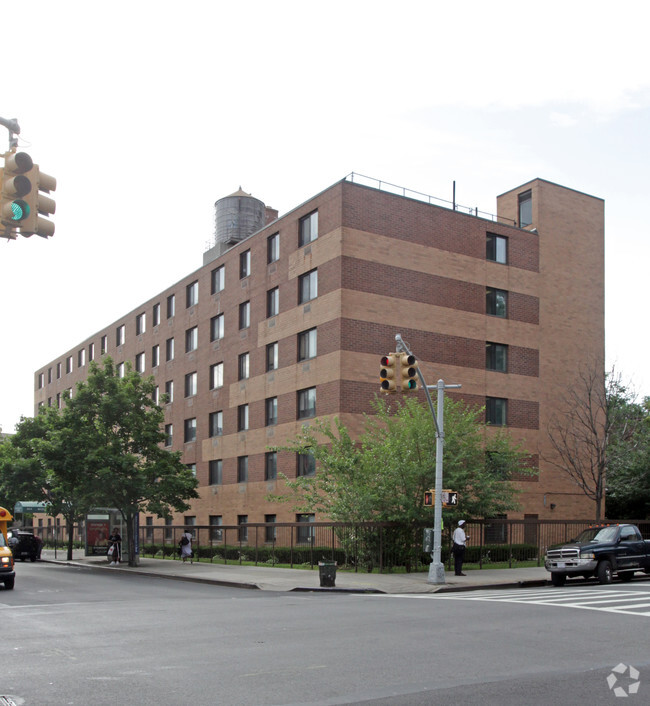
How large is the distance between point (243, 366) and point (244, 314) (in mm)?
2920

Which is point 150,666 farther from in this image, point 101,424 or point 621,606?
point 101,424

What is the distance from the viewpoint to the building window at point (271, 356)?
42.0 m

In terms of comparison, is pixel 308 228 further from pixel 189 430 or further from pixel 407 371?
pixel 407 371

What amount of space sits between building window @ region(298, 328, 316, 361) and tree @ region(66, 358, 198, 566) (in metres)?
7.32

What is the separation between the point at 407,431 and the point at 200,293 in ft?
80.4

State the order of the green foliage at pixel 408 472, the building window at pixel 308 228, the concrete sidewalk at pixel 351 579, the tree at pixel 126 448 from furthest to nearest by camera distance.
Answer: the building window at pixel 308 228 → the tree at pixel 126 448 → the green foliage at pixel 408 472 → the concrete sidewalk at pixel 351 579

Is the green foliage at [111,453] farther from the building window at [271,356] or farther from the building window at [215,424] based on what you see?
the building window at [215,424]

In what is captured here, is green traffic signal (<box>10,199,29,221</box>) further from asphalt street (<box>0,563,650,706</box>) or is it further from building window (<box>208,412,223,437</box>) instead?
→ building window (<box>208,412,223,437</box>)

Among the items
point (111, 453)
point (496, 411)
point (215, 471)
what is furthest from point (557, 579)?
point (215, 471)

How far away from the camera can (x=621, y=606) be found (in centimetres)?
1656

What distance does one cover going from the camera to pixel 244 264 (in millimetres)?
46500

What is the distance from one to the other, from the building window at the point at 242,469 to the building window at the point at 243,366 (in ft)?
14.5

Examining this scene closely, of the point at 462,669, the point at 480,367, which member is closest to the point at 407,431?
the point at 480,367

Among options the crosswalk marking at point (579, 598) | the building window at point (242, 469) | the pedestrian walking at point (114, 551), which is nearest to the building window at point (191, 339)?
the building window at point (242, 469)
